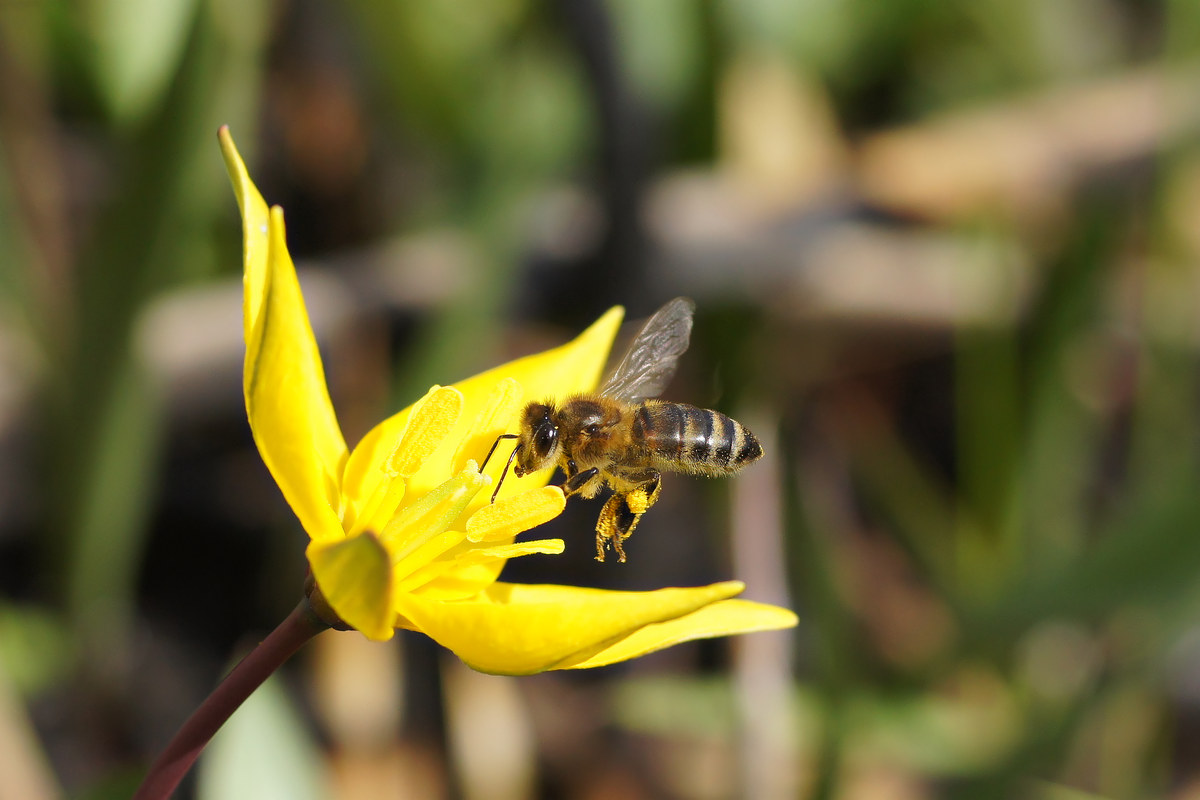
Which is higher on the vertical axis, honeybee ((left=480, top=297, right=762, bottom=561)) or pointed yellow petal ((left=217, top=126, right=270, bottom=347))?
pointed yellow petal ((left=217, top=126, right=270, bottom=347))

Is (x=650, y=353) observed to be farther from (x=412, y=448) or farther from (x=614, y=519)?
(x=412, y=448)

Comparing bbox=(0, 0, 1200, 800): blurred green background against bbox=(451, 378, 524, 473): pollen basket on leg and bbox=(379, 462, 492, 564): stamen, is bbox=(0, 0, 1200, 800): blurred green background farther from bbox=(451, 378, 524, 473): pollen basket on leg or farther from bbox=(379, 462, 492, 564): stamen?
bbox=(379, 462, 492, 564): stamen

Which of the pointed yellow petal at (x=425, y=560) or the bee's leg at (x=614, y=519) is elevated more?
the pointed yellow petal at (x=425, y=560)

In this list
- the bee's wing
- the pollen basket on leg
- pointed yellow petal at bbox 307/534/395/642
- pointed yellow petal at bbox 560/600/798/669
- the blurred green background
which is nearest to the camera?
pointed yellow petal at bbox 307/534/395/642

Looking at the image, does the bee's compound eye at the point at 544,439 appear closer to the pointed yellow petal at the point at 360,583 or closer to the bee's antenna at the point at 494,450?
the bee's antenna at the point at 494,450

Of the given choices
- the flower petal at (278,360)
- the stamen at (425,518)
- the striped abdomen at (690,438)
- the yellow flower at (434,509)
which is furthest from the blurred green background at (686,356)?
the flower petal at (278,360)

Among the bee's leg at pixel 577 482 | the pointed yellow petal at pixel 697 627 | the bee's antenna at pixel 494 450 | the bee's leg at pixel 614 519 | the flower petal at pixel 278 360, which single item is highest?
the flower petal at pixel 278 360

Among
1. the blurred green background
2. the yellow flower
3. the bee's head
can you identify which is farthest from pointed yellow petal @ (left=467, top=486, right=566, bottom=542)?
the blurred green background

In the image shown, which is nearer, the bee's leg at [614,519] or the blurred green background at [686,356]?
the bee's leg at [614,519]
